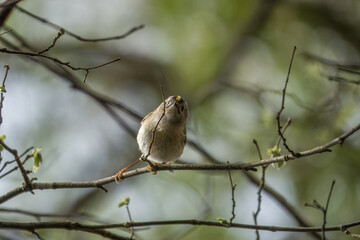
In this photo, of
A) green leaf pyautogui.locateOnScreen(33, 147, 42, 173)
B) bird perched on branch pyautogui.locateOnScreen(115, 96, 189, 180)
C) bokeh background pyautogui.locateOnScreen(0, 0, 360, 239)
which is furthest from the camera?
bokeh background pyautogui.locateOnScreen(0, 0, 360, 239)

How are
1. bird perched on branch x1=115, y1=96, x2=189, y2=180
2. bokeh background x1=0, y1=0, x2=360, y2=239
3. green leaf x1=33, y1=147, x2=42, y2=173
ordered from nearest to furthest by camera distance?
green leaf x1=33, y1=147, x2=42, y2=173
bird perched on branch x1=115, y1=96, x2=189, y2=180
bokeh background x1=0, y1=0, x2=360, y2=239

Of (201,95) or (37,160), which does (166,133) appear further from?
(201,95)

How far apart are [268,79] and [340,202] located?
316 centimetres

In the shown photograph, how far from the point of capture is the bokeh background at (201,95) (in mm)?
7348

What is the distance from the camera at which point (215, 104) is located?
31.7ft

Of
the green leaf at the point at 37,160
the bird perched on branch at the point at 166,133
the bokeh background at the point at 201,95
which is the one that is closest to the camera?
the green leaf at the point at 37,160

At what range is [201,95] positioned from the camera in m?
7.84

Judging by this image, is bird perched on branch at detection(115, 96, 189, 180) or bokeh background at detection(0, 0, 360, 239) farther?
bokeh background at detection(0, 0, 360, 239)

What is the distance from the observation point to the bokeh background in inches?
289

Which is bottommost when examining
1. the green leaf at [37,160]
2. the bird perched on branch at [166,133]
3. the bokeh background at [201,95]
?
the green leaf at [37,160]

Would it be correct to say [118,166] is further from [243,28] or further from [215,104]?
[243,28]

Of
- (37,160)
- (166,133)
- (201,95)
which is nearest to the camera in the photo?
(37,160)

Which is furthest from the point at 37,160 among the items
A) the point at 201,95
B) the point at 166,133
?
the point at 201,95

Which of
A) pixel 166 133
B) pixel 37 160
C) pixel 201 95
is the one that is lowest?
pixel 37 160
